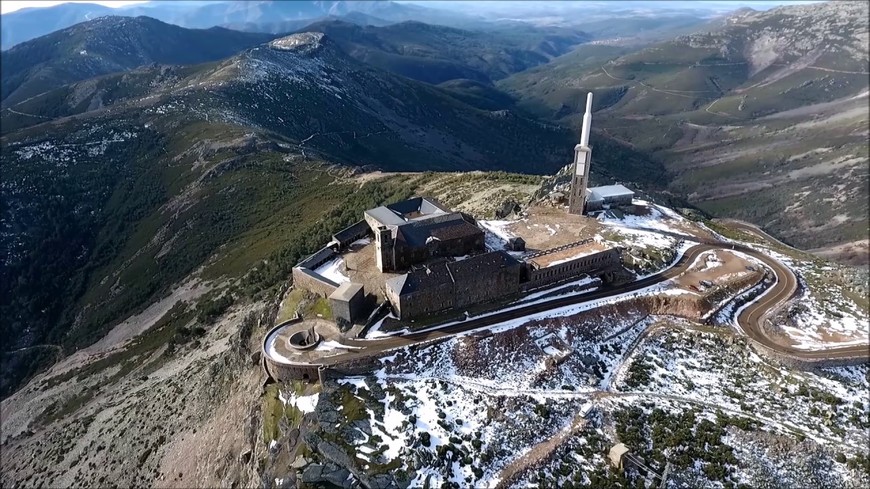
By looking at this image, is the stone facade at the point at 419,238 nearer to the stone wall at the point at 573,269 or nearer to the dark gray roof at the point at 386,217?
the dark gray roof at the point at 386,217

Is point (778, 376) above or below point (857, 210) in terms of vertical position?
above

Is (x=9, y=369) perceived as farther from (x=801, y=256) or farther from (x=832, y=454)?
(x=801, y=256)

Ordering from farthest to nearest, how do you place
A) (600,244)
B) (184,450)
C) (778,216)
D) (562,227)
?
(778,216) < (562,227) < (600,244) < (184,450)

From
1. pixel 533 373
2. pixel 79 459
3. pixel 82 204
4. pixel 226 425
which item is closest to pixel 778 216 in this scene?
pixel 533 373

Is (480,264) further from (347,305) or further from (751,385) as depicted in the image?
(751,385)

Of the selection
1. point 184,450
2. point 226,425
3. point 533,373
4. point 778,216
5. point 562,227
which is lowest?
point 778,216

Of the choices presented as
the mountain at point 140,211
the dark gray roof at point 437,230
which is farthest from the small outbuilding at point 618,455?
the mountain at point 140,211
